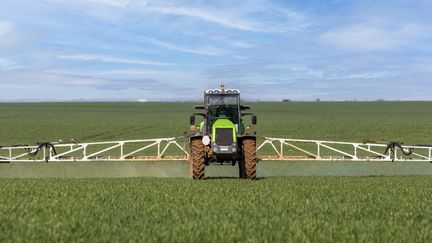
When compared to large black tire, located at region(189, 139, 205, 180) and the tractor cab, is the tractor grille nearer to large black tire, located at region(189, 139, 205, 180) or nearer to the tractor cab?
large black tire, located at region(189, 139, 205, 180)

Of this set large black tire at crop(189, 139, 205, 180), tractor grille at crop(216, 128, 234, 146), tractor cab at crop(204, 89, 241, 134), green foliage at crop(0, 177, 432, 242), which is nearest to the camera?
green foliage at crop(0, 177, 432, 242)

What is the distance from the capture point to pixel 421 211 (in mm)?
8781

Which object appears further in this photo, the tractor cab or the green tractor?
the tractor cab

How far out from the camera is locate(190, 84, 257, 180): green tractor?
15.6m

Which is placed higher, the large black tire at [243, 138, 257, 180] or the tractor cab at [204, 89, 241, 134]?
the tractor cab at [204, 89, 241, 134]

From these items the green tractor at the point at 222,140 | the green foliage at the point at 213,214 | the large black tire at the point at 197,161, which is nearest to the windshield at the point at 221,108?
the green tractor at the point at 222,140

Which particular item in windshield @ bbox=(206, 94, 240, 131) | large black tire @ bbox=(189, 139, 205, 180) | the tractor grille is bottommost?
large black tire @ bbox=(189, 139, 205, 180)

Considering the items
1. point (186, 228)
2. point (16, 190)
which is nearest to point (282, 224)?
point (186, 228)

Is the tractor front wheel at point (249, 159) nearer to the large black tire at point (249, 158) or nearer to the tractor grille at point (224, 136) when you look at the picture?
the large black tire at point (249, 158)

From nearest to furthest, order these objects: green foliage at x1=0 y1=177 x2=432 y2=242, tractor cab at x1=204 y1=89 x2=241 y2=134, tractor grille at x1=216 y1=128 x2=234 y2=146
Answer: green foliage at x1=0 y1=177 x2=432 y2=242, tractor grille at x1=216 y1=128 x2=234 y2=146, tractor cab at x1=204 y1=89 x2=241 y2=134

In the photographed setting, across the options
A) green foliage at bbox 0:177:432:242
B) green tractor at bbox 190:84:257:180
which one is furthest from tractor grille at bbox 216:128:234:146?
green foliage at bbox 0:177:432:242

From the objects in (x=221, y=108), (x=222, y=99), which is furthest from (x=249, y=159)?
(x=222, y=99)

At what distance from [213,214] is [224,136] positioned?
7.58 metres

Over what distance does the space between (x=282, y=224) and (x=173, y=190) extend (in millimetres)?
4347
